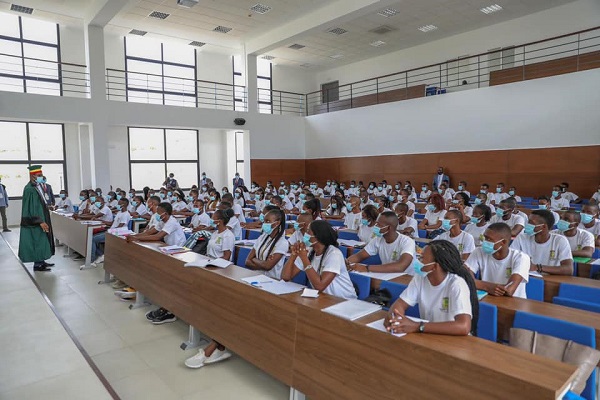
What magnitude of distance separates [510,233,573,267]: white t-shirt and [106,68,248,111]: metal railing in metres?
11.8

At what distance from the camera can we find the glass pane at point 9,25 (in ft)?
38.9

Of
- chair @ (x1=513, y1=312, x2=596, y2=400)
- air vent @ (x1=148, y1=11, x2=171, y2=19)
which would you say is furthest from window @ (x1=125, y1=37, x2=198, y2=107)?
chair @ (x1=513, y1=312, x2=596, y2=400)

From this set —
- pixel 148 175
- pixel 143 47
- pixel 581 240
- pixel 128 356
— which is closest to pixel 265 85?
pixel 143 47

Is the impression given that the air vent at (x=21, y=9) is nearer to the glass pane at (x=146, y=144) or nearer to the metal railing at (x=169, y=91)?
the metal railing at (x=169, y=91)

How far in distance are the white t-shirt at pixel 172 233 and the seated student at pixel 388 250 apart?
2468mm

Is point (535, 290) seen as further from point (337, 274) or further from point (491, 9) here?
point (491, 9)

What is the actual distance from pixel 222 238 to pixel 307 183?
12.8 meters

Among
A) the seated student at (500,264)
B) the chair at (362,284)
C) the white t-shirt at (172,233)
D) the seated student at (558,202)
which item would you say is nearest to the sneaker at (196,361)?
the chair at (362,284)

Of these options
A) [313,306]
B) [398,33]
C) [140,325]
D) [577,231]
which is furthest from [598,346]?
[398,33]

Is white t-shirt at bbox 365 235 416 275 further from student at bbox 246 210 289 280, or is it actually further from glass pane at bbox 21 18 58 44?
glass pane at bbox 21 18 58 44

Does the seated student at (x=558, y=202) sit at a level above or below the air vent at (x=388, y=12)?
below

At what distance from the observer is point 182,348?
3662 mm

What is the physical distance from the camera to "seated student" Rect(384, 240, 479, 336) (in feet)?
7.32

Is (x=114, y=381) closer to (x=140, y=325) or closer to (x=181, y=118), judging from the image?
(x=140, y=325)
